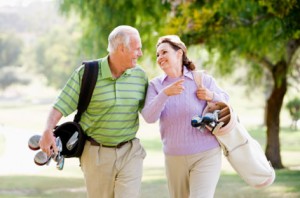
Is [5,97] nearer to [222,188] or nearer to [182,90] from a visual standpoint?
[222,188]

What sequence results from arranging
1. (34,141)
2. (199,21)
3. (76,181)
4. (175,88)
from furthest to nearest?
(76,181), (199,21), (34,141), (175,88)

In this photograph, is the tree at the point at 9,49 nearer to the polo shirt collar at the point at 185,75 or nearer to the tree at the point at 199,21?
the tree at the point at 199,21

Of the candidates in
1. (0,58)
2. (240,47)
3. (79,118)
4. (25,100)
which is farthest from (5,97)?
(79,118)

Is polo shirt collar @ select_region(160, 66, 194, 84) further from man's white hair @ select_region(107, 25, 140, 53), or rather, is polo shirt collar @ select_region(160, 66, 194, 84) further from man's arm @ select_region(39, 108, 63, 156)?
man's arm @ select_region(39, 108, 63, 156)

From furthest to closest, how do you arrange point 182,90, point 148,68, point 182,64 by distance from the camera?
point 148,68 → point 182,64 → point 182,90

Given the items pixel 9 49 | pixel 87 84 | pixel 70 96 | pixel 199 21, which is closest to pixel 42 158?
pixel 70 96

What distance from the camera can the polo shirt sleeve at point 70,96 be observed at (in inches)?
188

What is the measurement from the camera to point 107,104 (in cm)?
475

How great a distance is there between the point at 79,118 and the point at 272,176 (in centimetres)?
136

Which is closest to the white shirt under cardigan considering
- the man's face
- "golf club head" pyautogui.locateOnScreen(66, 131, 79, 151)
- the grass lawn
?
the man's face

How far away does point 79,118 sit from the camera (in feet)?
16.0

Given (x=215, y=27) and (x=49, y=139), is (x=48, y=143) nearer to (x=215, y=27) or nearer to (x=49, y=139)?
(x=49, y=139)

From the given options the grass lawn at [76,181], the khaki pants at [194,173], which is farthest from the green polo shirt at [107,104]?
the grass lawn at [76,181]

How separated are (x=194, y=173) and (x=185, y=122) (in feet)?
1.13
